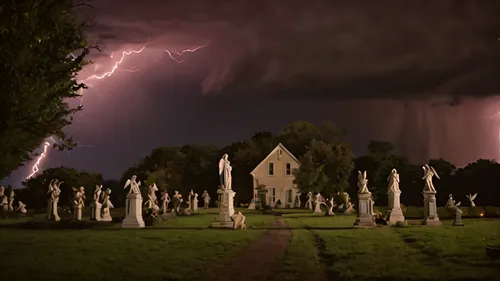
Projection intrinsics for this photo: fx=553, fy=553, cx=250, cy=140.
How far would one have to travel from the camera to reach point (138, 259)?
16922 millimetres

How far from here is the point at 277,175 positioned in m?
80.2

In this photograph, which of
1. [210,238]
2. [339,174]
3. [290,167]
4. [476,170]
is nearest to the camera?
[210,238]

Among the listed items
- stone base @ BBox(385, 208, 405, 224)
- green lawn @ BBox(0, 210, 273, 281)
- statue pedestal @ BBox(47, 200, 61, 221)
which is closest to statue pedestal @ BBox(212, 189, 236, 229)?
green lawn @ BBox(0, 210, 273, 281)

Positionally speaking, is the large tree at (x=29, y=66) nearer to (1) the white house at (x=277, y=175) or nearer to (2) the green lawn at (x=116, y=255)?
(2) the green lawn at (x=116, y=255)

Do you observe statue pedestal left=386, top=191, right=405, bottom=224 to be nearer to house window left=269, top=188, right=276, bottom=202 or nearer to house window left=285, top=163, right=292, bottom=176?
house window left=285, top=163, right=292, bottom=176

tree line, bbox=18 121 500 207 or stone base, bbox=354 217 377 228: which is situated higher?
tree line, bbox=18 121 500 207

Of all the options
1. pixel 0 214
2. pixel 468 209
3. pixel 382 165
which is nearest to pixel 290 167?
pixel 382 165

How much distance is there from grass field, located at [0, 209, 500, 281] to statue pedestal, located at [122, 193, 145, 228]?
522 cm

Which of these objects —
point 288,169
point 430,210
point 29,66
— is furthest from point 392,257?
point 288,169

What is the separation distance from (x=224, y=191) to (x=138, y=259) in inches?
660

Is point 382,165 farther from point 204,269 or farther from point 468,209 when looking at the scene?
point 204,269

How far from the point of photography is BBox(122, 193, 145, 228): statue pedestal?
31.5 metres

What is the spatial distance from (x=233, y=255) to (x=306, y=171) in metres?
54.0

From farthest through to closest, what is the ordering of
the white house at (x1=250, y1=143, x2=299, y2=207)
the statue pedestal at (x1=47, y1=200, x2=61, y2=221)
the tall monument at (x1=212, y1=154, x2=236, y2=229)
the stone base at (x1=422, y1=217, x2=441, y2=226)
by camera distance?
the white house at (x1=250, y1=143, x2=299, y2=207), the statue pedestal at (x1=47, y1=200, x2=61, y2=221), the stone base at (x1=422, y1=217, x2=441, y2=226), the tall monument at (x1=212, y1=154, x2=236, y2=229)
